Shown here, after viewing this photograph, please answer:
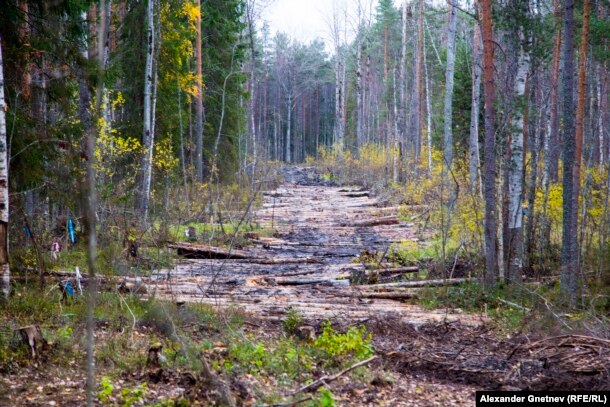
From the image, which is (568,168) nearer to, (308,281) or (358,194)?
(308,281)

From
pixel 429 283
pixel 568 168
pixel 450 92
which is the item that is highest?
pixel 450 92

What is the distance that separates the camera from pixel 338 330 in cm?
762

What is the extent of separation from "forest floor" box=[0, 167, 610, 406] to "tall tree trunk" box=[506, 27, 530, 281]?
1858mm

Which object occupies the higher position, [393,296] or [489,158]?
[489,158]

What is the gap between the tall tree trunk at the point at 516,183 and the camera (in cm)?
1056

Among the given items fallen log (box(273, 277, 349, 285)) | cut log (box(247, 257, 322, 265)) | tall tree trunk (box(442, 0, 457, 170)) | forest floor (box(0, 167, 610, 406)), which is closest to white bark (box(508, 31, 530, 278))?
forest floor (box(0, 167, 610, 406))

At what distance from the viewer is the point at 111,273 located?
8609mm

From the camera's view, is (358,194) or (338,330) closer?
(338,330)

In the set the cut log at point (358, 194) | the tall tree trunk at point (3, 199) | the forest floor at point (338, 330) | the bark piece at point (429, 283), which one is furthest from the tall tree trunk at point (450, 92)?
the tall tree trunk at point (3, 199)

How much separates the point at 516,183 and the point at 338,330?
5180 millimetres

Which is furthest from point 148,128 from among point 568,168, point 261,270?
point 568,168

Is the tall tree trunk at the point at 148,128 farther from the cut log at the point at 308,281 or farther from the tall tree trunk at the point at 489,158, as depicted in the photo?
the tall tree trunk at the point at 489,158

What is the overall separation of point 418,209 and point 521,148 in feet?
32.4

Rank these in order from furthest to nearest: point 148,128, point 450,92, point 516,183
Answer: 1. point 450,92
2. point 148,128
3. point 516,183
